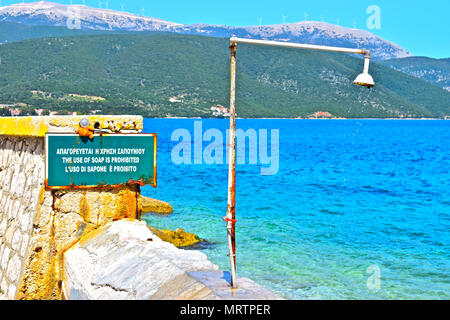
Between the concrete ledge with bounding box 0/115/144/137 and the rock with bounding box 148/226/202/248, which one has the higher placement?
the concrete ledge with bounding box 0/115/144/137

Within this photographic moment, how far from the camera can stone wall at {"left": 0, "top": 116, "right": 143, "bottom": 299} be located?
6.52 meters

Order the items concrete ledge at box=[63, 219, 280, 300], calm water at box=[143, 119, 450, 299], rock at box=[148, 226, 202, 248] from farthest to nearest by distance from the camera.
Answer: rock at box=[148, 226, 202, 248] → calm water at box=[143, 119, 450, 299] → concrete ledge at box=[63, 219, 280, 300]

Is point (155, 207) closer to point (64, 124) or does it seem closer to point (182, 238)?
point (182, 238)

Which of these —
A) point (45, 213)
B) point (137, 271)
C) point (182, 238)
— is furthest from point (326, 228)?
point (137, 271)

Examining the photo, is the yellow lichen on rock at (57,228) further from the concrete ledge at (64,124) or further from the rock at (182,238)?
the rock at (182,238)

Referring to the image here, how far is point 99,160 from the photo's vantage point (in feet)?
22.1

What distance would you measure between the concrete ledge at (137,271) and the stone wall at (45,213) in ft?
0.67

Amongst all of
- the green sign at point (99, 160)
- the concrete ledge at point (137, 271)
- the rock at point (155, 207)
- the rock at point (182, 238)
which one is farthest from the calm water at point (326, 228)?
the concrete ledge at point (137, 271)

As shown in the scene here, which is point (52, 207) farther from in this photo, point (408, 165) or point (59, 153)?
point (408, 165)

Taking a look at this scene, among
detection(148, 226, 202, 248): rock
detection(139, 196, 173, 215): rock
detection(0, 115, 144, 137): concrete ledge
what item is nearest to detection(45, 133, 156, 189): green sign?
detection(0, 115, 144, 137): concrete ledge

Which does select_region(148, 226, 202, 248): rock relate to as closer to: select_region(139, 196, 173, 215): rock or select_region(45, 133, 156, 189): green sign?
select_region(139, 196, 173, 215): rock

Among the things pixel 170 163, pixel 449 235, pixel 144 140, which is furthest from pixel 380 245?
pixel 170 163

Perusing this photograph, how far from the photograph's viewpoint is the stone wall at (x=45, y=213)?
6.52m
